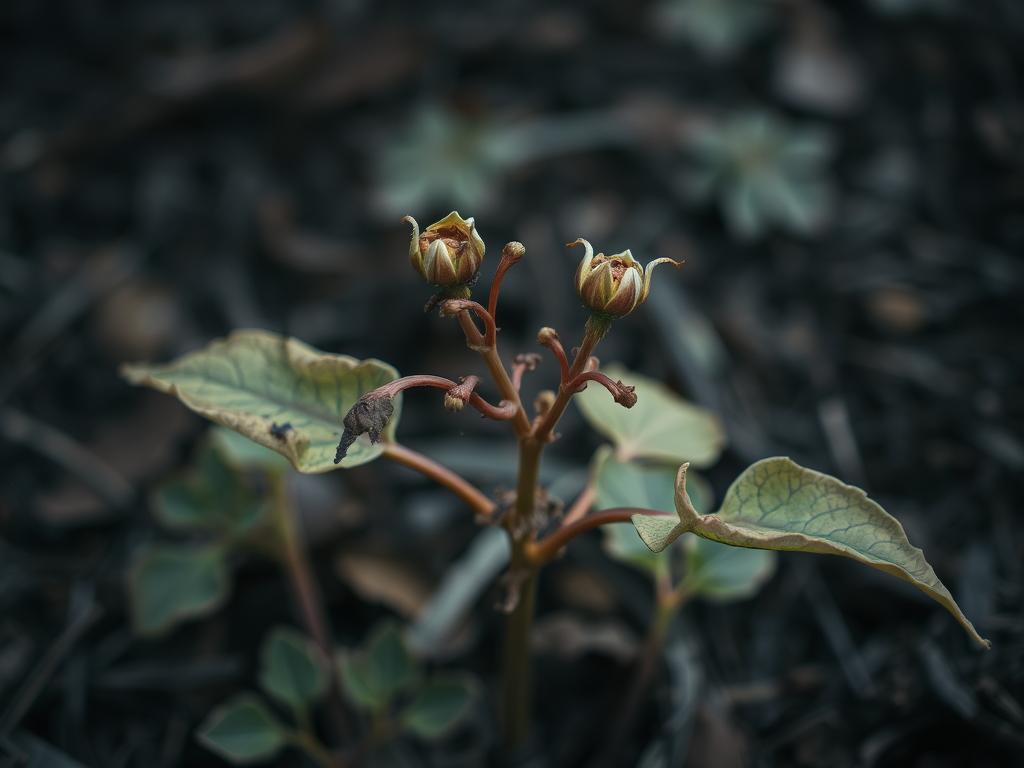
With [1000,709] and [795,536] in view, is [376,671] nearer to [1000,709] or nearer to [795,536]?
[795,536]

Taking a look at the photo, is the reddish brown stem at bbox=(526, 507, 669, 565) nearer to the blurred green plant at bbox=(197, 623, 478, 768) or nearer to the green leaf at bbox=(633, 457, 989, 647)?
the green leaf at bbox=(633, 457, 989, 647)

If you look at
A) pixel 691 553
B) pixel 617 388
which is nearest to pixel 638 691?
pixel 691 553

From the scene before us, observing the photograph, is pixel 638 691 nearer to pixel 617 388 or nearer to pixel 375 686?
pixel 375 686

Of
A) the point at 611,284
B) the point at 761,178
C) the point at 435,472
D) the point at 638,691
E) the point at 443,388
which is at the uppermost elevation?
the point at 611,284

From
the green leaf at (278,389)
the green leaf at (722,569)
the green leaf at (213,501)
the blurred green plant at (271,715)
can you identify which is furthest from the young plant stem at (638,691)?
the green leaf at (213,501)

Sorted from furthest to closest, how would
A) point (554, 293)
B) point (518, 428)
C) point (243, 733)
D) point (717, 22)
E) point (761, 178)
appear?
point (717, 22), point (761, 178), point (554, 293), point (243, 733), point (518, 428)

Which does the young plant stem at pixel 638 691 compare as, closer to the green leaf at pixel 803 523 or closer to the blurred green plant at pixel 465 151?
the green leaf at pixel 803 523

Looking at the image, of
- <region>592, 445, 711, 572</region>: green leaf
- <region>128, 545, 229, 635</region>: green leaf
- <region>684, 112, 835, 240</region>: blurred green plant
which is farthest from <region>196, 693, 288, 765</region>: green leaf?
<region>684, 112, 835, 240</region>: blurred green plant

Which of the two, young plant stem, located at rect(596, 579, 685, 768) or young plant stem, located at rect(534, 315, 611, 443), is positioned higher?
young plant stem, located at rect(534, 315, 611, 443)
